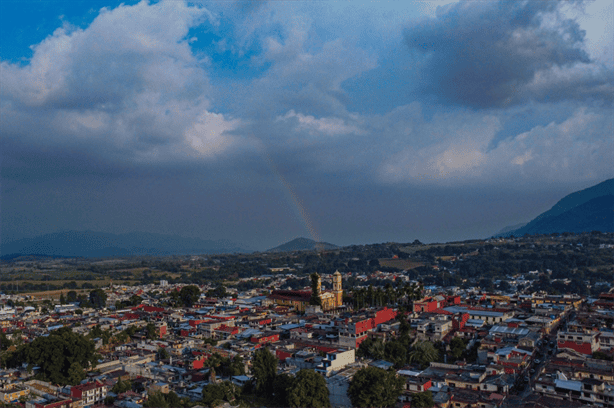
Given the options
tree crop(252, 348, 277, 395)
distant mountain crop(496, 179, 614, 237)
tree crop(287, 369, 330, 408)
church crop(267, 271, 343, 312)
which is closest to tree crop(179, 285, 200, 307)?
church crop(267, 271, 343, 312)

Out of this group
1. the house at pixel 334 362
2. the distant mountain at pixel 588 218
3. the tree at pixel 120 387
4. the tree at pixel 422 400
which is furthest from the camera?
the distant mountain at pixel 588 218

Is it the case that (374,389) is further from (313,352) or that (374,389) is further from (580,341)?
(580,341)

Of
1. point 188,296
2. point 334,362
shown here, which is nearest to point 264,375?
point 334,362

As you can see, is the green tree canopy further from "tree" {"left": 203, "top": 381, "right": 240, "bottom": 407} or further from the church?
the church

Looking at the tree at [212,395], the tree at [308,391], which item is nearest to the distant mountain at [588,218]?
the tree at [308,391]

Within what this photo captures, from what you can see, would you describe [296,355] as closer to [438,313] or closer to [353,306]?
[438,313]

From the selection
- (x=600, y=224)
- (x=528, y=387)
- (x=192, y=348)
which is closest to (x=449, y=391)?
(x=528, y=387)

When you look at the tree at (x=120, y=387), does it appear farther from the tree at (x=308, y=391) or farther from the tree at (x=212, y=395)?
the tree at (x=308, y=391)
